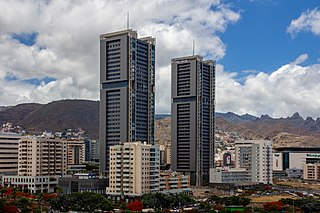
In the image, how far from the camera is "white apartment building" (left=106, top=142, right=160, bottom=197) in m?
78.9

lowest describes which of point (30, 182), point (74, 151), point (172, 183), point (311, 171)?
point (311, 171)

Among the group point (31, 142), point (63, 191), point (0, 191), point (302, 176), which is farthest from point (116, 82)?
point (302, 176)

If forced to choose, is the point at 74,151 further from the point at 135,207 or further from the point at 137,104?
the point at 135,207

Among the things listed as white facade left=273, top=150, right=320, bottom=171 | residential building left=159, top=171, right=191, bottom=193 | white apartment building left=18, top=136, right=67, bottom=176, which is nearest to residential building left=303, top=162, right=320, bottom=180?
white facade left=273, top=150, right=320, bottom=171

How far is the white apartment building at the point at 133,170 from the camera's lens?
7894 cm

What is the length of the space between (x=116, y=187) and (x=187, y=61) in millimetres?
58574

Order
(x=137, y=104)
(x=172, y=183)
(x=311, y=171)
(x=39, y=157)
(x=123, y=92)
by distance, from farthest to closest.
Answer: (x=311, y=171)
(x=137, y=104)
(x=123, y=92)
(x=39, y=157)
(x=172, y=183)

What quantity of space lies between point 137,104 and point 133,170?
1251 inches

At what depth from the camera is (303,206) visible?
2867 inches

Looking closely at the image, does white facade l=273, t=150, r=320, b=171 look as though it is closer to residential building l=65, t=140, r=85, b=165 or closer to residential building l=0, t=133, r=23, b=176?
residential building l=65, t=140, r=85, b=165

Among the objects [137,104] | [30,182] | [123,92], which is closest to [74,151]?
[137,104]

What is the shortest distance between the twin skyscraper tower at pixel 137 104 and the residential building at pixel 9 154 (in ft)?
64.0

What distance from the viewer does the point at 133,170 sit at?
3120 inches

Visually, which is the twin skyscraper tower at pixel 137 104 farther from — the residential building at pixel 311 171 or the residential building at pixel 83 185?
the residential building at pixel 311 171
